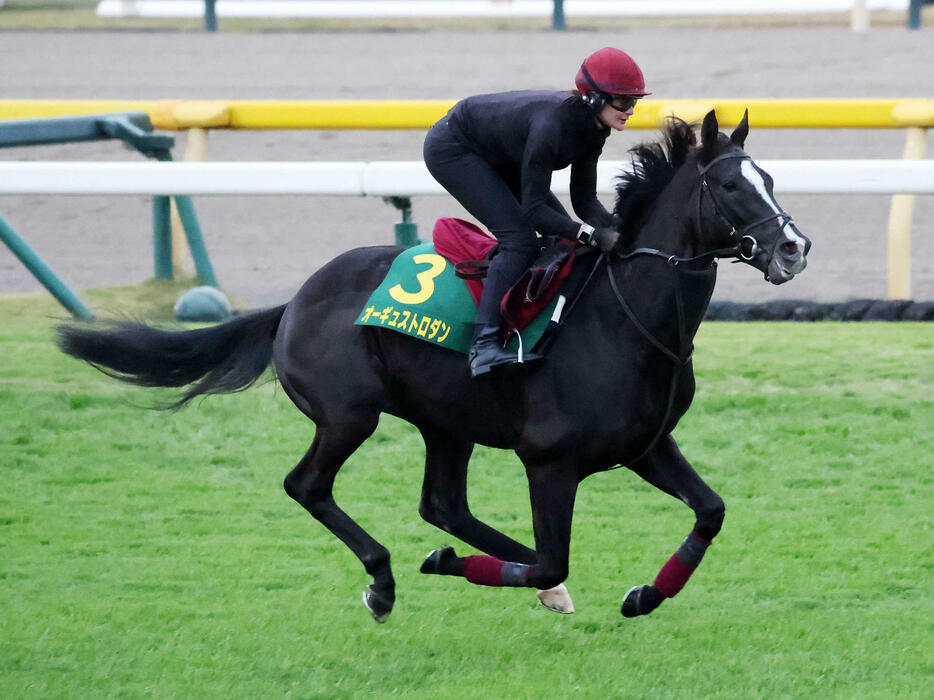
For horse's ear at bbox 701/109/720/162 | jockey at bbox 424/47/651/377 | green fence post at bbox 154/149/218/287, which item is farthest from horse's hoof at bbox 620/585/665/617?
green fence post at bbox 154/149/218/287

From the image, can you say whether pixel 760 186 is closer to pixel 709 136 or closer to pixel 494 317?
pixel 709 136

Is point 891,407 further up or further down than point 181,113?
further down

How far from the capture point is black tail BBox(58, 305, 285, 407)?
501 centimetres

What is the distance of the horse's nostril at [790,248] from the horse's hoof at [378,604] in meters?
1.59

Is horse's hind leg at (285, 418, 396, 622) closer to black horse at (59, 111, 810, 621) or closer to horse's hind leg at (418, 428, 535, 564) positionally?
black horse at (59, 111, 810, 621)

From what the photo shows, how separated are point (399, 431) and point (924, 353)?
256cm

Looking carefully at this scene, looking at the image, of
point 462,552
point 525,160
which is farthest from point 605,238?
point 462,552

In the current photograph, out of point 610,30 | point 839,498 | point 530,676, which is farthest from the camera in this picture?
point 610,30

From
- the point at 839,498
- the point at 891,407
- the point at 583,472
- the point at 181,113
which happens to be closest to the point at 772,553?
the point at 839,498

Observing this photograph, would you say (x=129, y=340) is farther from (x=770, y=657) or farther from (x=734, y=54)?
(x=734, y=54)

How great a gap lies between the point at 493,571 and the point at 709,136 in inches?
55.8

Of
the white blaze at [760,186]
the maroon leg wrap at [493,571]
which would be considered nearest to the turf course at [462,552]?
the maroon leg wrap at [493,571]

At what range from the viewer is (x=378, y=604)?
4.57 m

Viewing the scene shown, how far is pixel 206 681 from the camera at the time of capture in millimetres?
4184
